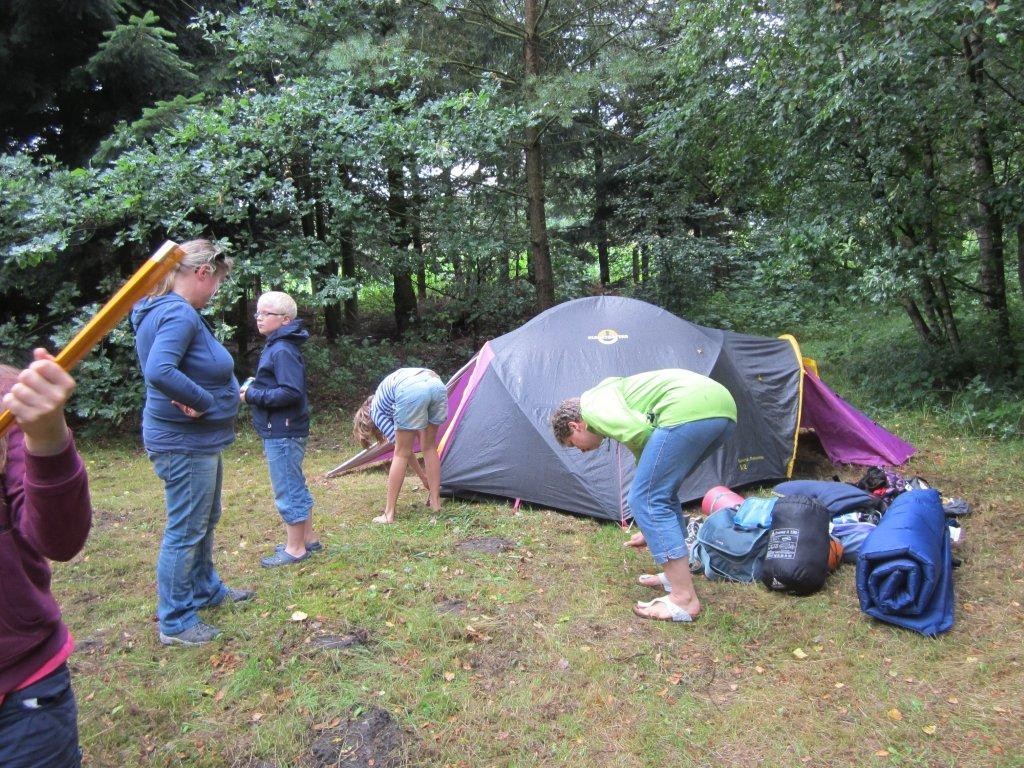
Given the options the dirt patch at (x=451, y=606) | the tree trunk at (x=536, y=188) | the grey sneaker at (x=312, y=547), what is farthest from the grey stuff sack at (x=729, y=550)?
the tree trunk at (x=536, y=188)

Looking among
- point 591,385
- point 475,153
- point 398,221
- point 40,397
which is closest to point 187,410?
point 40,397

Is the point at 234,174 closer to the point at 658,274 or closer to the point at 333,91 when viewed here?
the point at 333,91

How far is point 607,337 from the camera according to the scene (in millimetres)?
5559

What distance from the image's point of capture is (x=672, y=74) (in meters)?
8.34

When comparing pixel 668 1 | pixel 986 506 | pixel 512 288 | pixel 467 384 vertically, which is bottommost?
pixel 986 506

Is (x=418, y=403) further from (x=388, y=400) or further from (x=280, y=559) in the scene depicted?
(x=280, y=559)

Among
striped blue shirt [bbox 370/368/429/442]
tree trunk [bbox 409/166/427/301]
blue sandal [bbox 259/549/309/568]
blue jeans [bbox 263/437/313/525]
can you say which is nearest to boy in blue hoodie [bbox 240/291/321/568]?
blue jeans [bbox 263/437/313/525]

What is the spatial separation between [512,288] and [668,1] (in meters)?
4.53

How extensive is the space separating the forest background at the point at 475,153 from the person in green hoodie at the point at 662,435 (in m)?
3.03

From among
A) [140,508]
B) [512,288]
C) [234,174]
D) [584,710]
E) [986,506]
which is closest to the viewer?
[584,710]

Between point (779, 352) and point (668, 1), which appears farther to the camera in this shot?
point (668, 1)

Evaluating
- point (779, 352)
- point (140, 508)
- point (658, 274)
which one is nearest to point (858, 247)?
point (779, 352)

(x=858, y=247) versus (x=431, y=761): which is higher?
(x=858, y=247)

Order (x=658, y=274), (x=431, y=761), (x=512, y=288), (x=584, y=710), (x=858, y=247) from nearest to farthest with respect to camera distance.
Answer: (x=431, y=761) < (x=584, y=710) < (x=858, y=247) < (x=512, y=288) < (x=658, y=274)
